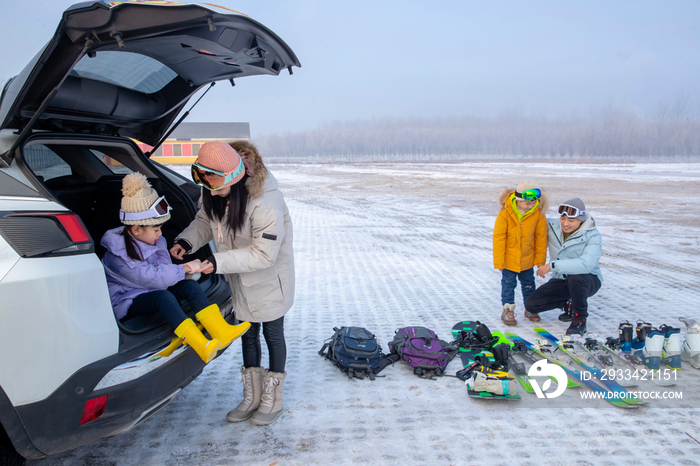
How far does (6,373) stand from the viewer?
154 cm

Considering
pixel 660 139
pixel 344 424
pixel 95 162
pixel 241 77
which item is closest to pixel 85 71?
pixel 241 77

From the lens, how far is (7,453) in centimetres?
171

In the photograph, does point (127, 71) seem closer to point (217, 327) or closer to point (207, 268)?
point (207, 268)

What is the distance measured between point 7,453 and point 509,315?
3958mm

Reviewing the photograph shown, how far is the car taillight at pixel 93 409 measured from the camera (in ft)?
5.70

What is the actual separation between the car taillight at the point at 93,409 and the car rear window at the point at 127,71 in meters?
1.65

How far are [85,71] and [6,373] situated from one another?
67.6 inches

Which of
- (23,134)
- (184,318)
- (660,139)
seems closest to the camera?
(23,134)

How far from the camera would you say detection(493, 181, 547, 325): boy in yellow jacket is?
4.32 meters

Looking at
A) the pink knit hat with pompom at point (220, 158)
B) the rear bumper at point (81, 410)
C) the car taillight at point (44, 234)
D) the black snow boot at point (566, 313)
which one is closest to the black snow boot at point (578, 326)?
the black snow boot at point (566, 313)

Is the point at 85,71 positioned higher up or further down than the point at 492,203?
higher up

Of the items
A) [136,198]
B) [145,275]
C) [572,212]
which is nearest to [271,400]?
[145,275]

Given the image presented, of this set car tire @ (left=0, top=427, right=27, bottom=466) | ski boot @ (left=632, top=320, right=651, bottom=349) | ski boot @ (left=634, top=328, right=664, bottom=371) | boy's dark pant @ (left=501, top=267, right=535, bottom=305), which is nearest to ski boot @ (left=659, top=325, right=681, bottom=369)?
ski boot @ (left=634, top=328, right=664, bottom=371)

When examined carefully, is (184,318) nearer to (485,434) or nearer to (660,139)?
(485,434)
